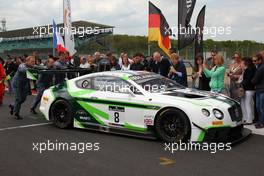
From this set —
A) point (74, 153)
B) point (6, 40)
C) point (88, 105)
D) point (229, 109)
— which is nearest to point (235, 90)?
point (229, 109)

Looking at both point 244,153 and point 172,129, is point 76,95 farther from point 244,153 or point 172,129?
point 244,153

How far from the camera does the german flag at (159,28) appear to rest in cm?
1239

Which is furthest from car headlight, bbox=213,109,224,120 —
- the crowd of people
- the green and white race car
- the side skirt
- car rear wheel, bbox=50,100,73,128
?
car rear wheel, bbox=50,100,73,128

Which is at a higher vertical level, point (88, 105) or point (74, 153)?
point (88, 105)

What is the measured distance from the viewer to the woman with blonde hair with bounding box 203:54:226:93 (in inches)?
352

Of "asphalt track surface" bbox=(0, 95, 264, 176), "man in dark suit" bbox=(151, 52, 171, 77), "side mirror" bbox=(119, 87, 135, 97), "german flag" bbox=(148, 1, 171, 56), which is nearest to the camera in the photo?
"asphalt track surface" bbox=(0, 95, 264, 176)

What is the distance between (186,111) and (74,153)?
2.16 metres

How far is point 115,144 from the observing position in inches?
289

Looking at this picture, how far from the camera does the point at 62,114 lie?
8906 mm

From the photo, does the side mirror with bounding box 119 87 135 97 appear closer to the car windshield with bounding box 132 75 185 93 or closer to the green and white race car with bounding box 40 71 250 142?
the green and white race car with bounding box 40 71 250 142

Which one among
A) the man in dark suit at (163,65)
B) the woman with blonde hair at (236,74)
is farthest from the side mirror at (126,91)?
the man in dark suit at (163,65)

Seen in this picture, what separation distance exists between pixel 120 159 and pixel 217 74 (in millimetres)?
3750

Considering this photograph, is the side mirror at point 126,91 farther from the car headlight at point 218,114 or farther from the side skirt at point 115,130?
the car headlight at point 218,114

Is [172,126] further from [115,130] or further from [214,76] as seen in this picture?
[214,76]
